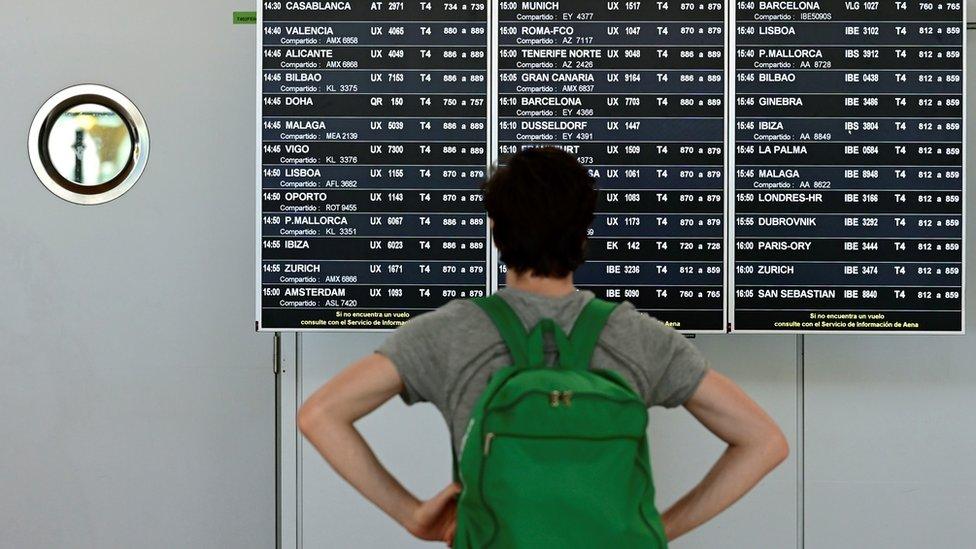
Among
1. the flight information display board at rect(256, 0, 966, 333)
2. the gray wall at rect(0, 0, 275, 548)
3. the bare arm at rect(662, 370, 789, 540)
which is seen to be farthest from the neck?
the gray wall at rect(0, 0, 275, 548)

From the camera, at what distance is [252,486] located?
328 cm

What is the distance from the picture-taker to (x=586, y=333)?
1544 millimetres

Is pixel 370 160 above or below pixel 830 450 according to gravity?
above

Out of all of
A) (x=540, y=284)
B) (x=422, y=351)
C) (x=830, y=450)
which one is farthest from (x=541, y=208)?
(x=830, y=450)

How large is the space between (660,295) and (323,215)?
899 mm

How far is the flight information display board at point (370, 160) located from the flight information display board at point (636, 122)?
13 centimetres

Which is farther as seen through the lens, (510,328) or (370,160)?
(370,160)

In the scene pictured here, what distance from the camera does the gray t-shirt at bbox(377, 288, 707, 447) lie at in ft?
5.11

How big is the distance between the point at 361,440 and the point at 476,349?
257 mm

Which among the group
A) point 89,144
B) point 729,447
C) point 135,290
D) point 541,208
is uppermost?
point 89,144

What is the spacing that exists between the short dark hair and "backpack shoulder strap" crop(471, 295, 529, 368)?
0.23 feet

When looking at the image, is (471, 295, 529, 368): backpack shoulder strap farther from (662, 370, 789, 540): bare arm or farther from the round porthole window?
the round porthole window

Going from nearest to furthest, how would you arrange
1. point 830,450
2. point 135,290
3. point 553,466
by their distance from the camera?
point 553,466, point 830,450, point 135,290

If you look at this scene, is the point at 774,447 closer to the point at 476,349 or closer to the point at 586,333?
the point at 586,333
